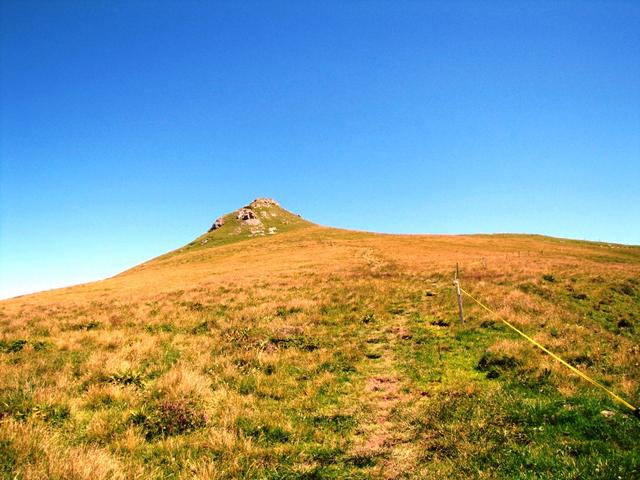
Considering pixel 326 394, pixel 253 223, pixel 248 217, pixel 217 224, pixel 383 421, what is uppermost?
pixel 248 217

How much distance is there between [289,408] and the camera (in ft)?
29.5

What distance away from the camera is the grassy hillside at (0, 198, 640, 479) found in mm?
6383

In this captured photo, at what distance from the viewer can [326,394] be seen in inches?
383

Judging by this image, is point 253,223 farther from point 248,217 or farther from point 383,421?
point 383,421

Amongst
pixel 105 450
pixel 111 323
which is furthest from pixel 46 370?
pixel 111 323

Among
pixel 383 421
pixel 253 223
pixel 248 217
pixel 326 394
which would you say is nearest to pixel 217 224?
pixel 248 217

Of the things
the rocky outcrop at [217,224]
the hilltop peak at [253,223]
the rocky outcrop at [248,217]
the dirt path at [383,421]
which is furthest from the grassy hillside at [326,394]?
the rocky outcrop at [217,224]

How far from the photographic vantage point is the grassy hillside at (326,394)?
20.9 feet

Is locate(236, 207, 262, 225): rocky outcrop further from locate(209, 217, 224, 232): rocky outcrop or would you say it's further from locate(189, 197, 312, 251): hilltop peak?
locate(209, 217, 224, 232): rocky outcrop

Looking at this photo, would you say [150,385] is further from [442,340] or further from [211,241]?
[211,241]

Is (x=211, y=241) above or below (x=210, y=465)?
above

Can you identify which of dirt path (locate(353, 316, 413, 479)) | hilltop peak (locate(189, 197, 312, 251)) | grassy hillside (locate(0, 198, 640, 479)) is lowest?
dirt path (locate(353, 316, 413, 479))

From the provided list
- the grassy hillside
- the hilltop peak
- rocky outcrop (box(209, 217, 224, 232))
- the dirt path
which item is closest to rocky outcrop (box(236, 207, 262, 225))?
the hilltop peak

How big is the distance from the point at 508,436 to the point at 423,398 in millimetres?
2487
